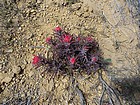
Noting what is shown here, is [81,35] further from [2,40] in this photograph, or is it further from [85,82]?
[2,40]

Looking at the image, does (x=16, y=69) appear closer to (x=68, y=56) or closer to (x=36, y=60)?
(x=36, y=60)

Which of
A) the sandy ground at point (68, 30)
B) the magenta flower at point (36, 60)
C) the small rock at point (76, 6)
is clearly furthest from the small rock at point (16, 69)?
the small rock at point (76, 6)

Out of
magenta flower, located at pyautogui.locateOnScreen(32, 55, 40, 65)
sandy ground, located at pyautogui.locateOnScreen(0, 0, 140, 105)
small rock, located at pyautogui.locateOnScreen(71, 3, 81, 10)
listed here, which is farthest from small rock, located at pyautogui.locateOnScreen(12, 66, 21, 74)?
small rock, located at pyautogui.locateOnScreen(71, 3, 81, 10)

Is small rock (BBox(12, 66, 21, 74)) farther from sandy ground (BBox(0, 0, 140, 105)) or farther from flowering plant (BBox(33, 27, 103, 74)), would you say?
flowering plant (BBox(33, 27, 103, 74))

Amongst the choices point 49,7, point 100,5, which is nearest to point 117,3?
point 100,5

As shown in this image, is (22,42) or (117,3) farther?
(117,3)

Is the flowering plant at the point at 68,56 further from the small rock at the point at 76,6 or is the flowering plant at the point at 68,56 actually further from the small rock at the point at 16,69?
the small rock at the point at 76,6

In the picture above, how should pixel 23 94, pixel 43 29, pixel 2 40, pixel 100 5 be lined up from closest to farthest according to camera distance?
pixel 23 94, pixel 2 40, pixel 43 29, pixel 100 5
